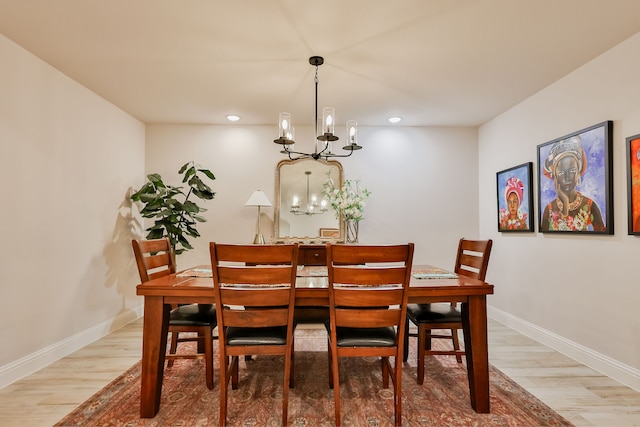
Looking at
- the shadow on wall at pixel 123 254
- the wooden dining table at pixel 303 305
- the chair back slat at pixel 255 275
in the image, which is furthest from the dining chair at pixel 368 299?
the shadow on wall at pixel 123 254

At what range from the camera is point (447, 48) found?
8.14 ft

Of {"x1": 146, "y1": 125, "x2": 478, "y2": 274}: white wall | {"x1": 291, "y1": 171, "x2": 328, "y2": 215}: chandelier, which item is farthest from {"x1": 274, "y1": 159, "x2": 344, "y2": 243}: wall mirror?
{"x1": 146, "y1": 125, "x2": 478, "y2": 274}: white wall

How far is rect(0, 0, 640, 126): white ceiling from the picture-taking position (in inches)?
80.0

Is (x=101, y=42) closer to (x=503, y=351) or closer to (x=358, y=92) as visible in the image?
(x=358, y=92)

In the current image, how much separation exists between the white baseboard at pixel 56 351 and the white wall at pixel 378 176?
1.02 meters

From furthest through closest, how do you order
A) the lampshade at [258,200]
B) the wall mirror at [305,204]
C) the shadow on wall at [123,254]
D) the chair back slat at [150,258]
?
the wall mirror at [305,204] < the lampshade at [258,200] < the shadow on wall at [123,254] < the chair back slat at [150,258]

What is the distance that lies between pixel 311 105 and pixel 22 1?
2.34 metres

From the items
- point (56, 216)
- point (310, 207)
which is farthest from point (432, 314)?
point (56, 216)

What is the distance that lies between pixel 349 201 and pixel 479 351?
2309mm

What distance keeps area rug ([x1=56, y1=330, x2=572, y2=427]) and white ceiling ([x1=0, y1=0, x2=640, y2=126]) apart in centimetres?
238

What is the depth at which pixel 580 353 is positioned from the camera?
8.93 ft

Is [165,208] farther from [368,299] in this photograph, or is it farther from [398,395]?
[398,395]

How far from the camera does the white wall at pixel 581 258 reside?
237 centimetres

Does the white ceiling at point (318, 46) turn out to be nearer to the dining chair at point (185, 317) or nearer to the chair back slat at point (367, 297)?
the dining chair at point (185, 317)
